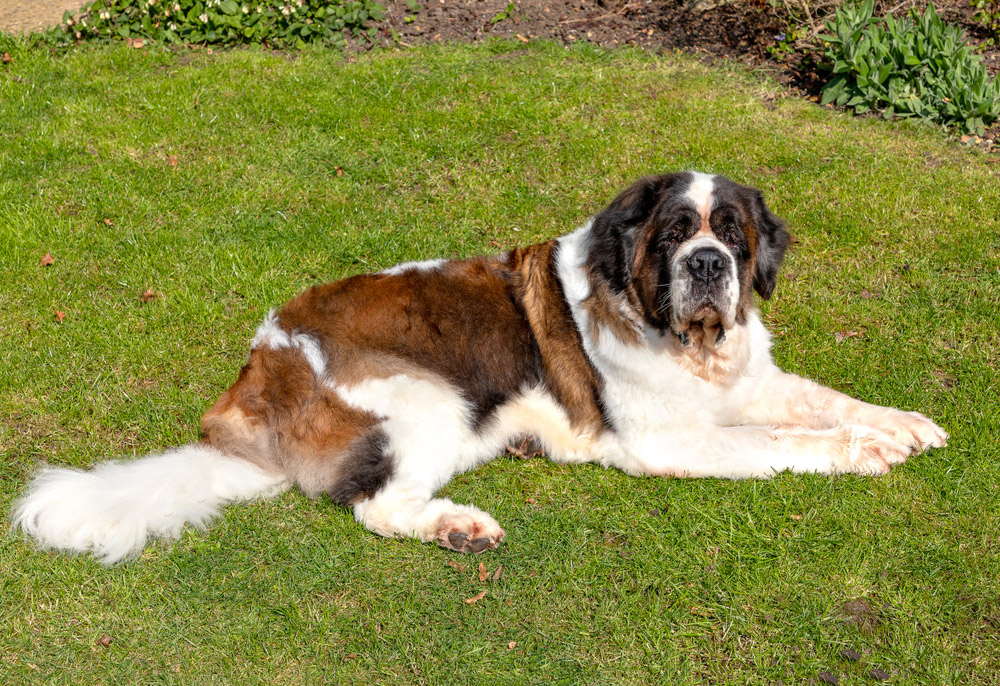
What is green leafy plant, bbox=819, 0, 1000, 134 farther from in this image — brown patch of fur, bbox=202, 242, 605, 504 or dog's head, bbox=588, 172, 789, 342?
brown patch of fur, bbox=202, 242, 605, 504

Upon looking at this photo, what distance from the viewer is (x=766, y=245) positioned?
4387 mm

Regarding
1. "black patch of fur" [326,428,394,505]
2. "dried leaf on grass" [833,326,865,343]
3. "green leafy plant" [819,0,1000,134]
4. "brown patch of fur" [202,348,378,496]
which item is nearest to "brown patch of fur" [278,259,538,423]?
"brown patch of fur" [202,348,378,496]

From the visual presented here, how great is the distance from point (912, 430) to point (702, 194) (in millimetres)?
1620

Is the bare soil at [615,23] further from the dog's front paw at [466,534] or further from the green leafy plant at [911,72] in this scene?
the dog's front paw at [466,534]

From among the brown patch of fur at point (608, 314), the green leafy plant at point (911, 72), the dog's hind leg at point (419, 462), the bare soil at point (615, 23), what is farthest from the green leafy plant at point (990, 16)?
the dog's hind leg at point (419, 462)

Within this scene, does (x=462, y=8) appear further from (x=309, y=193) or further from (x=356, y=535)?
(x=356, y=535)

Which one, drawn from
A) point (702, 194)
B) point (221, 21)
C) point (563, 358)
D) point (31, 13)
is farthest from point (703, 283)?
point (31, 13)

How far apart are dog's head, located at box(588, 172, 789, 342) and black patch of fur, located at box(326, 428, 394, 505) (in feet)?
4.41

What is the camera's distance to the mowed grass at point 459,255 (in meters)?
3.62

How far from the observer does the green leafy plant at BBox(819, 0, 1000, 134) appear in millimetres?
7301

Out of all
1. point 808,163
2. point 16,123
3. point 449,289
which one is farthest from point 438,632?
point 16,123

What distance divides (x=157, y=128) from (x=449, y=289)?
4.31 metres

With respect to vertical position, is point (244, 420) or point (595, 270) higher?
point (595, 270)

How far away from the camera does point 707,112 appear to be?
7.69m
